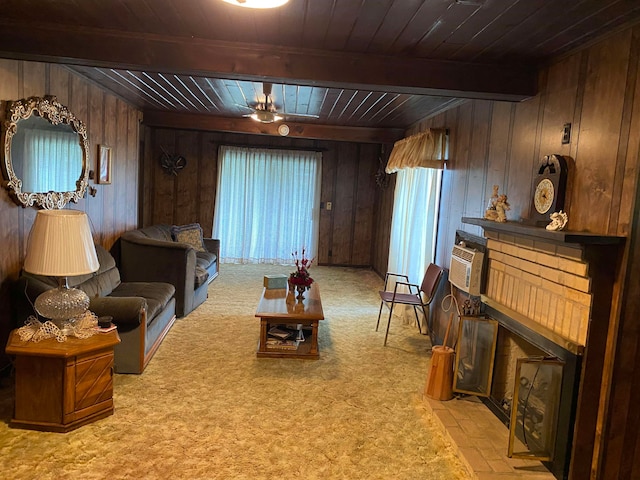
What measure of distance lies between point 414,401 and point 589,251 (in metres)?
1.60

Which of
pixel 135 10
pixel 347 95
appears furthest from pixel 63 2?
pixel 347 95

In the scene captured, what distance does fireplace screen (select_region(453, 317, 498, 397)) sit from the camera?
3039 mm

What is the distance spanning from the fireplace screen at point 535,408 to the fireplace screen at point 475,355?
1.45ft

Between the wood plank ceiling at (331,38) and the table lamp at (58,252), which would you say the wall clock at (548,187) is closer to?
the wood plank ceiling at (331,38)

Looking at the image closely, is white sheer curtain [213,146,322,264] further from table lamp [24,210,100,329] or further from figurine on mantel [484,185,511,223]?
table lamp [24,210,100,329]

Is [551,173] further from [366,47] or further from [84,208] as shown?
[84,208]

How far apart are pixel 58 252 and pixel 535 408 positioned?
275 cm

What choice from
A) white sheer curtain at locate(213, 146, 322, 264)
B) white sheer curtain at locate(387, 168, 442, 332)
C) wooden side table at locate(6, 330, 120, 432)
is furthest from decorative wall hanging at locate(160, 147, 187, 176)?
wooden side table at locate(6, 330, 120, 432)

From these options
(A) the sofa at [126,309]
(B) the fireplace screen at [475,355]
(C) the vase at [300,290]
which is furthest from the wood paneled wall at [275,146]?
(B) the fireplace screen at [475,355]

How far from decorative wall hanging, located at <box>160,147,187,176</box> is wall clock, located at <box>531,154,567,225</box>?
6.10m

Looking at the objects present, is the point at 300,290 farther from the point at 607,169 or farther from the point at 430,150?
the point at 607,169

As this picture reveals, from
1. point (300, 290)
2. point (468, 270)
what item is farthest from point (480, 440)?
point (300, 290)

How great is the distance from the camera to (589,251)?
7.02 ft

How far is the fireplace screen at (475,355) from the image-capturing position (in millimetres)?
3039
